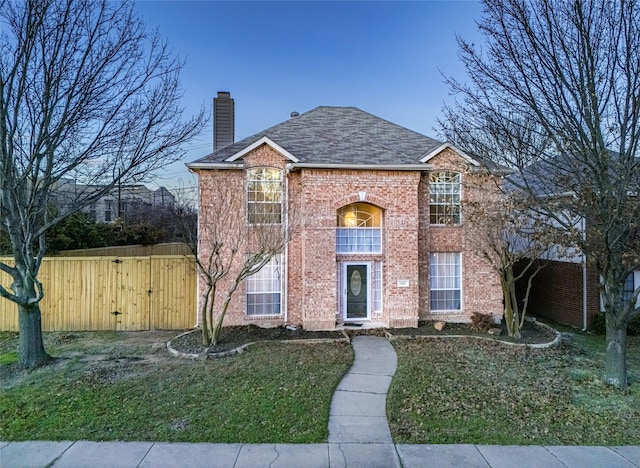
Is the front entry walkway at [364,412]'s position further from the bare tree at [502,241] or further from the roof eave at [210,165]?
the roof eave at [210,165]

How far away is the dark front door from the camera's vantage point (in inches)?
481

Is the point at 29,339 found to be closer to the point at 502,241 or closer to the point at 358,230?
the point at 358,230

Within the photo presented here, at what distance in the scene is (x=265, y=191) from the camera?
12.1 metres

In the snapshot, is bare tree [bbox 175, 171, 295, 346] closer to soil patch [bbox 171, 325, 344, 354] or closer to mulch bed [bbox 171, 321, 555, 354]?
soil patch [bbox 171, 325, 344, 354]

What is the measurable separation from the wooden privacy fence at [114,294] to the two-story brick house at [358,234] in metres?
1.46

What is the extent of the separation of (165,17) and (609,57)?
9331 mm

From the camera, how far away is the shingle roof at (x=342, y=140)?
39.4ft

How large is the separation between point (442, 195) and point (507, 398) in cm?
768

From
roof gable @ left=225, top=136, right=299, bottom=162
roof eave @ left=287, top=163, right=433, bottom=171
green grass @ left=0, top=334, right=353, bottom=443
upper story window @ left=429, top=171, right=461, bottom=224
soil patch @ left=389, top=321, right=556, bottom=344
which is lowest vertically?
soil patch @ left=389, top=321, right=556, bottom=344

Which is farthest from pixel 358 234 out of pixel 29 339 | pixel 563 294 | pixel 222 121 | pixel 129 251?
pixel 129 251

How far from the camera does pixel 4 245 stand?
12172 millimetres

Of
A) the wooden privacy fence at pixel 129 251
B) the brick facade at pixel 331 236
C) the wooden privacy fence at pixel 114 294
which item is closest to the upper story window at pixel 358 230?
the brick facade at pixel 331 236

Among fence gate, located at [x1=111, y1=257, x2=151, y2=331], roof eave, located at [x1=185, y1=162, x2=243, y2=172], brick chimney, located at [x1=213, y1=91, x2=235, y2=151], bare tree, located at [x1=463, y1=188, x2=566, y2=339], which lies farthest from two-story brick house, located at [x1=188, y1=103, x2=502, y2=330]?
brick chimney, located at [x1=213, y1=91, x2=235, y2=151]

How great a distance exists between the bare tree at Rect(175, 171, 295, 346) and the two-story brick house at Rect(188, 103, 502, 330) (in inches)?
9.6
